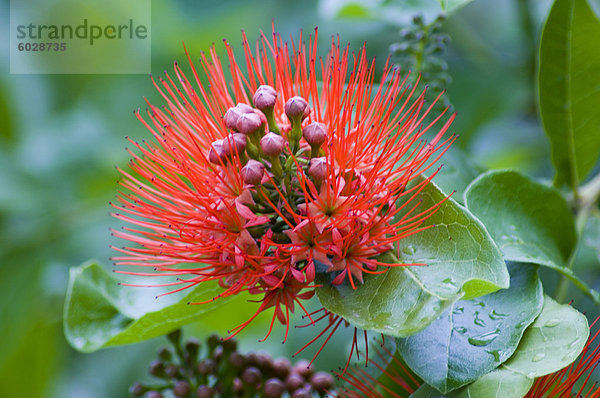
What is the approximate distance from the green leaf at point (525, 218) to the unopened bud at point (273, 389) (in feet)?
1.93

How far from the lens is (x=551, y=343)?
1.17 m

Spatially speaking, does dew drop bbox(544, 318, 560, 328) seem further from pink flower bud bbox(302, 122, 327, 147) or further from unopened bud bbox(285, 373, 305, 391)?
unopened bud bbox(285, 373, 305, 391)

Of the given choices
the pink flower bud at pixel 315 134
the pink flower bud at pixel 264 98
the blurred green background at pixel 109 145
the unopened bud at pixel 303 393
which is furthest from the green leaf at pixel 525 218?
the blurred green background at pixel 109 145

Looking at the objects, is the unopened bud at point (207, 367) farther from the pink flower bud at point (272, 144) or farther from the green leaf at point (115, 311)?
the pink flower bud at point (272, 144)

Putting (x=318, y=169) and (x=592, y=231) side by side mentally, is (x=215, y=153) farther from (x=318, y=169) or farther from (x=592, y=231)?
(x=592, y=231)

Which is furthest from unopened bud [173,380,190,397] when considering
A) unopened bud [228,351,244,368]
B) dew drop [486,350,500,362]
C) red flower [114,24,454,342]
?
dew drop [486,350,500,362]

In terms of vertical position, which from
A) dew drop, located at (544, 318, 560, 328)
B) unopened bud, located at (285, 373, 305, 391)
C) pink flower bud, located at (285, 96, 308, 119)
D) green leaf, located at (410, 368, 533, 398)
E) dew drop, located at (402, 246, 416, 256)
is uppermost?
pink flower bud, located at (285, 96, 308, 119)

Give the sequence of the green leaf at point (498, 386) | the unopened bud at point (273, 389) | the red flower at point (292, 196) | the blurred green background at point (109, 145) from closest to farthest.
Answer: the green leaf at point (498, 386), the red flower at point (292, 196), the unopened bud at point (273, 389), the blurred green background at point (109, 145)

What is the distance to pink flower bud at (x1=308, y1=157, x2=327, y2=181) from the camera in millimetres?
1240

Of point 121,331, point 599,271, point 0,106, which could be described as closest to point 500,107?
point 599,271

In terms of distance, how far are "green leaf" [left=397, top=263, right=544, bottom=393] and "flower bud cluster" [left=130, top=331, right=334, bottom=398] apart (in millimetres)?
441

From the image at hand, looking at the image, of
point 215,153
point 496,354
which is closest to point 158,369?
point 215,153

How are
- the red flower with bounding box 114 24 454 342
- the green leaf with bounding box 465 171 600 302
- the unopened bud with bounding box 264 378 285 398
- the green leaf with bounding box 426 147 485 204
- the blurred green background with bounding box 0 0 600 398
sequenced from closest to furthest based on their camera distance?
the red flower with bounding box 114 24 454 342
the green leaf with bounding box 465 171 600 302
the green leaf with bounding box 426 147 485 204
the unopened bud with bounding box 264 378 285 398
the blurred green background with bounding box 0 0 600 398

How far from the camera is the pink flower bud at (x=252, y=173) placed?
1.24m
